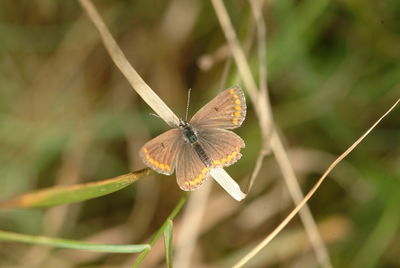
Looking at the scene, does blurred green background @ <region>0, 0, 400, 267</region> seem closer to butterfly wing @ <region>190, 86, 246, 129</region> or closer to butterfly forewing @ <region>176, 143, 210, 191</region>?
butterfly wing @ <region>190, 86, 246, 129</region>

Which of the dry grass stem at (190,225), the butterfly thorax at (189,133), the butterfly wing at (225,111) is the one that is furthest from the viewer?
the dry grass stem at (190,225)

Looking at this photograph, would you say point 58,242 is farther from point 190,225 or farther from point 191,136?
point 190,225

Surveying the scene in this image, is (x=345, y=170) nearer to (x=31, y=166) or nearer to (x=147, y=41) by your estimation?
(x=147, y=41)

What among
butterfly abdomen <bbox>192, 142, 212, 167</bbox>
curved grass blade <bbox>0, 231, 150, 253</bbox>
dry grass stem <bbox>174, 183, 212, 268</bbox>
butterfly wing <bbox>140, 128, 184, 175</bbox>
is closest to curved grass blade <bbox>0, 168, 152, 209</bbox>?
curved grass blade <bbox>0, 231, 150, 253</bbox>

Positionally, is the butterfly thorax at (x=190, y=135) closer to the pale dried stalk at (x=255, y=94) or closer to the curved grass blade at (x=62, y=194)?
the pale dried stalk at (x=255, y=94)

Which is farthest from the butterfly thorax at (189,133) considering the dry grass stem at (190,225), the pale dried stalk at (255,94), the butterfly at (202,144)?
the dry grass stem at (190,225)

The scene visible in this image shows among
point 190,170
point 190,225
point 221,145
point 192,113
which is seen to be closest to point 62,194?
point 190,170

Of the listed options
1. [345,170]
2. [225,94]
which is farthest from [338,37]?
[225,94]
